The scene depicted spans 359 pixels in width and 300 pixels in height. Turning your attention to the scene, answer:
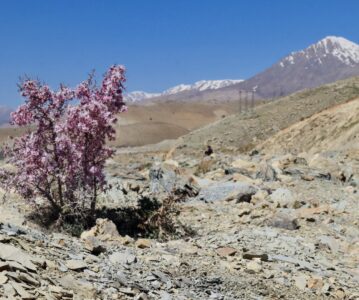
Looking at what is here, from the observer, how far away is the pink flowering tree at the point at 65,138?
13523mm

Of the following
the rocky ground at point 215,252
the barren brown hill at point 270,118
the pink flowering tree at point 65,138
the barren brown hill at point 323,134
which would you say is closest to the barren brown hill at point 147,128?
the barren brown hill at point 270,118

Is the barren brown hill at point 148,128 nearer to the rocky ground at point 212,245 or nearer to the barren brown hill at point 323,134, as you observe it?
the barren brown hill at point 323,134

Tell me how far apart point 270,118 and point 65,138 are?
5489cm

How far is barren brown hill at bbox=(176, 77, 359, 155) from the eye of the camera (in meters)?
62.7

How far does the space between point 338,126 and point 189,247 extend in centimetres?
2761

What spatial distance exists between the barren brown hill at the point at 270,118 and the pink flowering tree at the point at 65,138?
45371mm

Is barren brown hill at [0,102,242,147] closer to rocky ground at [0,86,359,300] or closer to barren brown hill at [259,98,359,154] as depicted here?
barren brown hill at [259,98,359,154]

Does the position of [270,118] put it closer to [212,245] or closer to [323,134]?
[323,134]

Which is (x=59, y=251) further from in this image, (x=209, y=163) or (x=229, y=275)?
(x=209, y=163)

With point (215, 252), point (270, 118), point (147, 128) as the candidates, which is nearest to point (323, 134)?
point (215, 252)

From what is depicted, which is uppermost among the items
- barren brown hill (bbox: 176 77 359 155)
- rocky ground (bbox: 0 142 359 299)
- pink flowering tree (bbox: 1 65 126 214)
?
barren brown hill (bbox: 176 77 359 155)

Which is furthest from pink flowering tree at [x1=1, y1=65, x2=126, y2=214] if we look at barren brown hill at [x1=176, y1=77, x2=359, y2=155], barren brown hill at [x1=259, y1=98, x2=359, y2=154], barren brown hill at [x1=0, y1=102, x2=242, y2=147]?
barren brown hill at [x1=0, y1=102, x2=242, y2=147]

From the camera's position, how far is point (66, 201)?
581 inches

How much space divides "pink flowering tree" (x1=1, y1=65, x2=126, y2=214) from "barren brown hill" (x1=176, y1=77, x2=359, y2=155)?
149 ft
